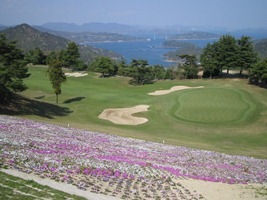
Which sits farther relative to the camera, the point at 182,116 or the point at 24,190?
the point at 182,116

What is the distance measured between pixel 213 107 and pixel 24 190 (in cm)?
4392

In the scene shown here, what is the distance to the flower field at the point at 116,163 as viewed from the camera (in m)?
19.3

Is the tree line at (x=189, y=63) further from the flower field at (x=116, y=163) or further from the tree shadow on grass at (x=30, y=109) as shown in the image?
the flower field at (x=116, y=163)

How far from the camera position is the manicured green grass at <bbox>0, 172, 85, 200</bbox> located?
47.2ft

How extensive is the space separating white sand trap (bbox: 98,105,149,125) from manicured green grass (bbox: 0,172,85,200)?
107ft

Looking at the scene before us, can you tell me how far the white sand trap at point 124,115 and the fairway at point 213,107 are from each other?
6409 millimetres

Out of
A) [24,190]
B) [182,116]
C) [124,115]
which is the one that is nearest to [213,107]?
[182,116]

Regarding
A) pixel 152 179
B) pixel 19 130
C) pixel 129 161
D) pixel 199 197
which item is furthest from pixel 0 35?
pixel 199 197

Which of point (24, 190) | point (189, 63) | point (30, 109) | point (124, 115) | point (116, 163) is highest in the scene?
point (189, 63)

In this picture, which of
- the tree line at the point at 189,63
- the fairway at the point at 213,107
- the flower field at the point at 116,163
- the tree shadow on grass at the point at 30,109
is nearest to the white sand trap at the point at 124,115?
the fairway at the point at 213,107

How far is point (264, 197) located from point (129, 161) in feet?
35.0

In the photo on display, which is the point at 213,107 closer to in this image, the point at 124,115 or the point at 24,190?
the point at 124,115

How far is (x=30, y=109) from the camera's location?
49469 mm

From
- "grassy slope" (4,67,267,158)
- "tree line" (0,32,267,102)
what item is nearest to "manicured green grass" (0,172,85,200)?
"grassy slope" (4,67,267,158)
